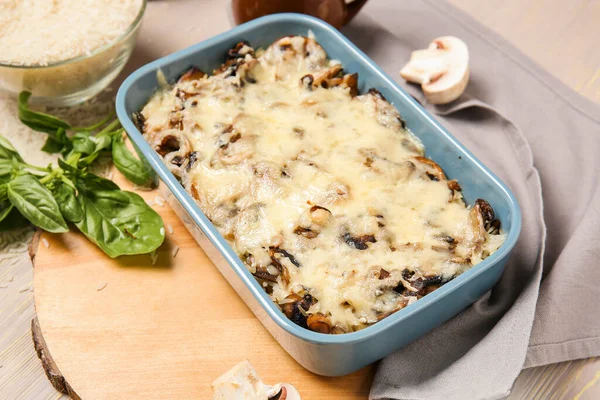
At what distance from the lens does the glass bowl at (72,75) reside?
2.65m

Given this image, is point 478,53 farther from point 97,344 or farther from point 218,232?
point 97,344

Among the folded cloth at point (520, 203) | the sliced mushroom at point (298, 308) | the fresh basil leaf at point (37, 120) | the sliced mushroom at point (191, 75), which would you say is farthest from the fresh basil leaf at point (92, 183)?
the folded cloth at point (520, 203)

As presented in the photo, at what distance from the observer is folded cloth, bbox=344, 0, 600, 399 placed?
209 centimetres

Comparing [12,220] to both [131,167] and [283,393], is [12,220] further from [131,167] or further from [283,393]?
[283,393]

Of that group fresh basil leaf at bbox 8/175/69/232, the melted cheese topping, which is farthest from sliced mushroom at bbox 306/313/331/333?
fresh basil leaf at bbox 8/175/69/232

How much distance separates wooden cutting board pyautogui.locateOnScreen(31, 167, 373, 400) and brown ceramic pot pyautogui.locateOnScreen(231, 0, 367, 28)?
0.99 m

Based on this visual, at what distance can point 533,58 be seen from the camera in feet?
10.3

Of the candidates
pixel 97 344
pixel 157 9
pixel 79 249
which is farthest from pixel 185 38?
pixel 97 344

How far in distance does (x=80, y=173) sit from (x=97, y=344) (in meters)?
0.62

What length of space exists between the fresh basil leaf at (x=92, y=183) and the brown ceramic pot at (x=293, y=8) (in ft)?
3.05

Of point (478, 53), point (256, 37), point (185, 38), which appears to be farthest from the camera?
point (185, 38)

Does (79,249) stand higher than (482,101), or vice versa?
(482,101)

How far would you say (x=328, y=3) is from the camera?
113 inches

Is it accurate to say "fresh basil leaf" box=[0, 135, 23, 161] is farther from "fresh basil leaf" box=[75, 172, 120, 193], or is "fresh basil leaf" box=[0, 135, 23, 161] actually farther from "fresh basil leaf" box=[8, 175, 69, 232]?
"fresh basil leaf" box=[75, 172, 120, 193]
